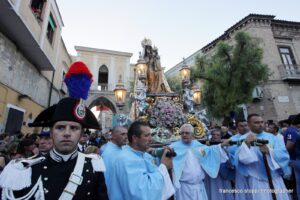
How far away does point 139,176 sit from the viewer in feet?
6.60

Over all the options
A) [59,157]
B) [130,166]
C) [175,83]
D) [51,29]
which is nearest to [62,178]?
[59,157]

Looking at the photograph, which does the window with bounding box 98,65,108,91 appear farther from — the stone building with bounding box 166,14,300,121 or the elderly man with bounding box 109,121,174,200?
the elderly man with bounding box 109,121,174,200

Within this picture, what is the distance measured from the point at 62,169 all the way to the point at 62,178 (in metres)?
0.07

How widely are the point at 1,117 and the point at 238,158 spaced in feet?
31.9

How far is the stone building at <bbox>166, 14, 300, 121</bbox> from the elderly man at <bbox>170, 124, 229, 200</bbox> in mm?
15195

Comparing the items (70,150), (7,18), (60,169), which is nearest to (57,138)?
(70,150)

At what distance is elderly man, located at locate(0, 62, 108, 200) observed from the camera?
1460 millimetres

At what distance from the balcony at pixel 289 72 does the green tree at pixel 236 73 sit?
148 inches

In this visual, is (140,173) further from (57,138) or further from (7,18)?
(7,18)

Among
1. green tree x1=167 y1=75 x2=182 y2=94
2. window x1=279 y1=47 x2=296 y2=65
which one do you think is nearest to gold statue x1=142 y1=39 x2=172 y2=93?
green tree x1=167 y1=75 x2=182 y2=94

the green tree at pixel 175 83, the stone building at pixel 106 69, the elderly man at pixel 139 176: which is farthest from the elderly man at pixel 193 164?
the stone building at pixel 106 69

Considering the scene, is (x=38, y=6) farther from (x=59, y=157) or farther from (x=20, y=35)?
(x=59, y=157)

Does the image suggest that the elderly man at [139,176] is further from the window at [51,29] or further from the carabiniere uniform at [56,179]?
the window at [51,29]

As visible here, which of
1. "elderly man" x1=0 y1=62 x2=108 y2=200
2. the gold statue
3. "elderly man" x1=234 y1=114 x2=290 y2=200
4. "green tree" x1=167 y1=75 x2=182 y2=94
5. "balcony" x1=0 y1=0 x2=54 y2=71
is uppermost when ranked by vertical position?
"green tree" x1=167 y1=75 x2=182 y2=94
